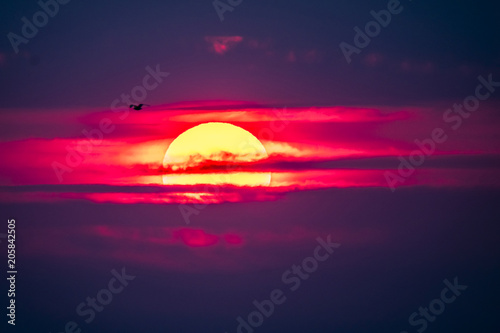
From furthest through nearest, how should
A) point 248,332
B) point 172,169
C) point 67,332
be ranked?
point 248,332 → point 67,332 → point 172,169

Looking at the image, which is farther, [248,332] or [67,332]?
[248,332]

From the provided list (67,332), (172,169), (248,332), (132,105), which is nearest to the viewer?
(132,105)

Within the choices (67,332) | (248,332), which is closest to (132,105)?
(67,332)

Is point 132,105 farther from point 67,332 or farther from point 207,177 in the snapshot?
point 67,332

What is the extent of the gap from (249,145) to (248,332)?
50.5 m

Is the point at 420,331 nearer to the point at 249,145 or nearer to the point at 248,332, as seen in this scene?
the point at 248,332

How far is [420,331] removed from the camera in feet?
419

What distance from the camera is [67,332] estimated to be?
11644 cm

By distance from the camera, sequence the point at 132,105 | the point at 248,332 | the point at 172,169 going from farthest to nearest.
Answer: the point at 248,332
the point at 172,169
the point at 132,105

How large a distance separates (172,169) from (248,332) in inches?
2003

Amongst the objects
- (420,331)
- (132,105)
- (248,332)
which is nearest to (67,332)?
(248,332)

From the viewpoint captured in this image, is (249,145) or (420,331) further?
(420,331)

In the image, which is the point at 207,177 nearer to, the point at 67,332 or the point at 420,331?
the point at 67,332

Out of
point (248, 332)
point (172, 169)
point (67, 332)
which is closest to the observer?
point (172, 169)
